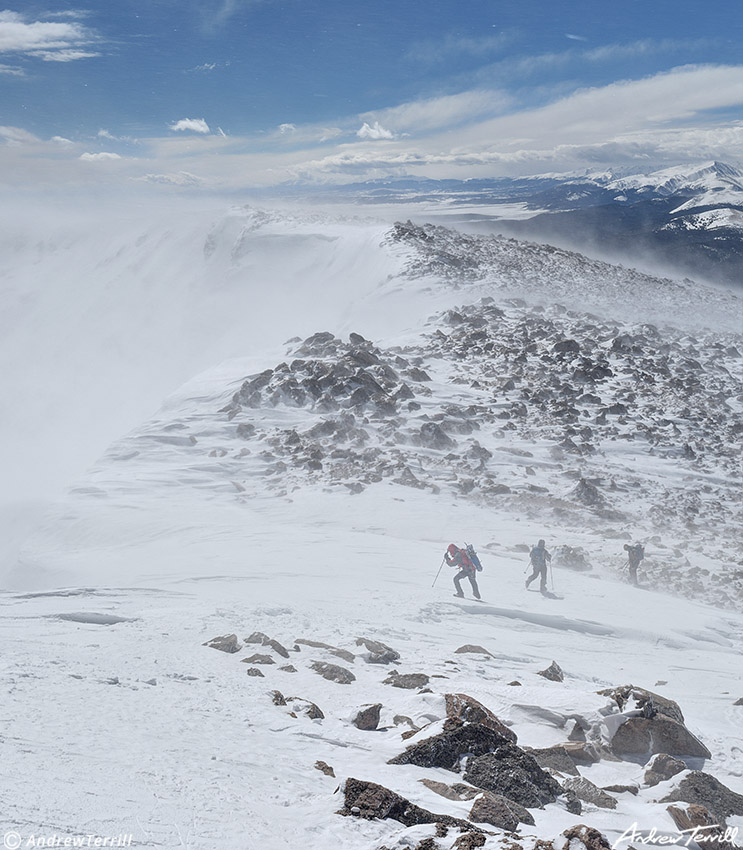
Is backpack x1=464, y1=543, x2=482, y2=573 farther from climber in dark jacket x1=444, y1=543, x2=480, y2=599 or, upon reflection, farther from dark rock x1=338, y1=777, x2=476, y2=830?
dark rock x1=338, y1=777, x2=476, y2=830

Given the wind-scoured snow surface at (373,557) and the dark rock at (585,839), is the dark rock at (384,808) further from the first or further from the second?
the dark rock at (585,839)

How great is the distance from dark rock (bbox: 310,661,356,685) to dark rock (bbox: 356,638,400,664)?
615 millimetres

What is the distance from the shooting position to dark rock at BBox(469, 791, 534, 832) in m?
4.25

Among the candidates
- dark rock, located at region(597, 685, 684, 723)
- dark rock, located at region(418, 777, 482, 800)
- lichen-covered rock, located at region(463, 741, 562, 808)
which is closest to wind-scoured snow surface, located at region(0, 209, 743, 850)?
dark rock, located at region(418, 777, 482, 800)

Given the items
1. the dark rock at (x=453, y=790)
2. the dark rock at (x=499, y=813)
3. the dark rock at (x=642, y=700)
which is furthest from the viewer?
the dark rock at (x=642, y=700)

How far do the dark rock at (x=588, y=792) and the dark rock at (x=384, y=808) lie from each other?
1464mm

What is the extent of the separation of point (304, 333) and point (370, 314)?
3732 millimetres

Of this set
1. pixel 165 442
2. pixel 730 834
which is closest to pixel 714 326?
pixel 165 442

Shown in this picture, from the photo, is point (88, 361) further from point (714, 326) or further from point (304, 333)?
point (714, 326)

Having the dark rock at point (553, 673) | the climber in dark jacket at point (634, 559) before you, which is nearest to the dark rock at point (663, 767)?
the dark rock at point (553, 673)

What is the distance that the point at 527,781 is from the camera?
4863mm

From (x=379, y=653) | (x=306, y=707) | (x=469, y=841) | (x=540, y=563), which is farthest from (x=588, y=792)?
(x=540, y=563)

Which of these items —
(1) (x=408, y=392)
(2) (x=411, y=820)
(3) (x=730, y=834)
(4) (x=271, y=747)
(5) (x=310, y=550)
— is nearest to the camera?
(2) (x=411, y=820)

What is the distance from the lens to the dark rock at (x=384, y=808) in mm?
4145
